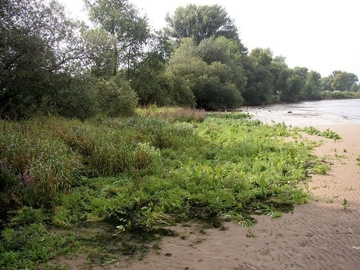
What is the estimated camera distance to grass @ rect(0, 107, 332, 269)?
16.8 ft

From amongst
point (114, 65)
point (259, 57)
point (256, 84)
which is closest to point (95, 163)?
point (114, 65)

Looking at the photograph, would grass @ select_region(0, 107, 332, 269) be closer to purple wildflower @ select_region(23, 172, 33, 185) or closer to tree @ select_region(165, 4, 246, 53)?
purple wildflower @ select_region(23, 172, 33, 185)

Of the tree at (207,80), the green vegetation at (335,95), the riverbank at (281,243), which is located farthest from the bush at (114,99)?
the green vegetation at (335,95)

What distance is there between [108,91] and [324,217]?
1643 centimetres

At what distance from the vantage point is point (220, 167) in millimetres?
8641

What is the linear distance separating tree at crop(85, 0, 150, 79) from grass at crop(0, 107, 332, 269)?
66.5 feet

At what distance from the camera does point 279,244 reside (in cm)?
484

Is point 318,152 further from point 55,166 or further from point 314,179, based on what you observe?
point 55,166

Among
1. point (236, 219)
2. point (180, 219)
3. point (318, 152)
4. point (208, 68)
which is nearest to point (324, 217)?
point (236, 219)

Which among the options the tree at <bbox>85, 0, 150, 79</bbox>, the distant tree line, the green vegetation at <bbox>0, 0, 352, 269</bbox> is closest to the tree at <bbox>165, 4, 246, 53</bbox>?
the distant tree line

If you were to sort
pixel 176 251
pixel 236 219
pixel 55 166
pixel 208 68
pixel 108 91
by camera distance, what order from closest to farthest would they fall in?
pixel 176 251, pixel 236 219, pixel 55 166, pixel 108 91, pixel 208 68

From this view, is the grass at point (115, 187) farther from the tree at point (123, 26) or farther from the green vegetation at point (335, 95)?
the green vegetation at point (335, 95)

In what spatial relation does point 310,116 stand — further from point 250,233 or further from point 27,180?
point 27,180

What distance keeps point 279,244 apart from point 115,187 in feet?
13.5
